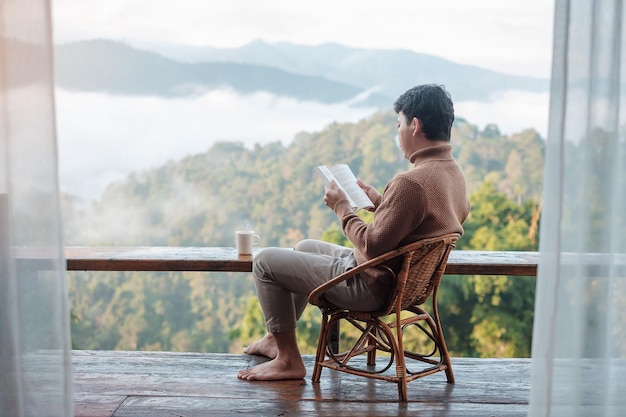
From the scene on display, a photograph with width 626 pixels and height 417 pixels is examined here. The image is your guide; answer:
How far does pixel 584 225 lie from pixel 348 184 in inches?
45.1

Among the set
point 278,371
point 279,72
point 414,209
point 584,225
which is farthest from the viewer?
point 279,72

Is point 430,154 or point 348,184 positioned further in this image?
point 348,184

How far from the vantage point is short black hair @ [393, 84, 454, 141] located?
294cm

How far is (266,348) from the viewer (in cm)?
358

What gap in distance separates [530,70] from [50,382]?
298 inches

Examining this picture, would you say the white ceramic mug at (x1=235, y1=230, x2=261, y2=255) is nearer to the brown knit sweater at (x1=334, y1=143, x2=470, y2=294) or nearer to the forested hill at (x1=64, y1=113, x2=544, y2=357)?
the brown knit sweater at (x1=334, y1=143, x2=470, y2=294)

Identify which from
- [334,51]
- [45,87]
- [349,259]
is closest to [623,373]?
[349,259]

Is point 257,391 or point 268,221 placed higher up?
point 268,221

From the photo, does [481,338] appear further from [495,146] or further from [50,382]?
[50,382]

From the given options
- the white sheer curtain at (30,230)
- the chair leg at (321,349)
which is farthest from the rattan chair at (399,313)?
the white sheer curtain at (30,230)

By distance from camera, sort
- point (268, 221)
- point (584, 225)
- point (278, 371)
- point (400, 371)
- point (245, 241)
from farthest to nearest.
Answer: point (268, 221), point (245, 241), point (278, 371), point (400, 371), point (584, 225)

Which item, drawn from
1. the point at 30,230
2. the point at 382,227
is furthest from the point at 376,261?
the point at 30,230

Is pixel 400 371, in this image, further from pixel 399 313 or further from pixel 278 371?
pixel 278 371

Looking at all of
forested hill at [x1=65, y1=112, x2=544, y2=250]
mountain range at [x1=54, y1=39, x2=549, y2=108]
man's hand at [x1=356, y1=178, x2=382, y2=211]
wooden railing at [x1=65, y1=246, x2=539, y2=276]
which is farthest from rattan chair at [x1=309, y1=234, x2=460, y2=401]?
mountain range at [x1=54, y1=39, x2=549, y2=108]
